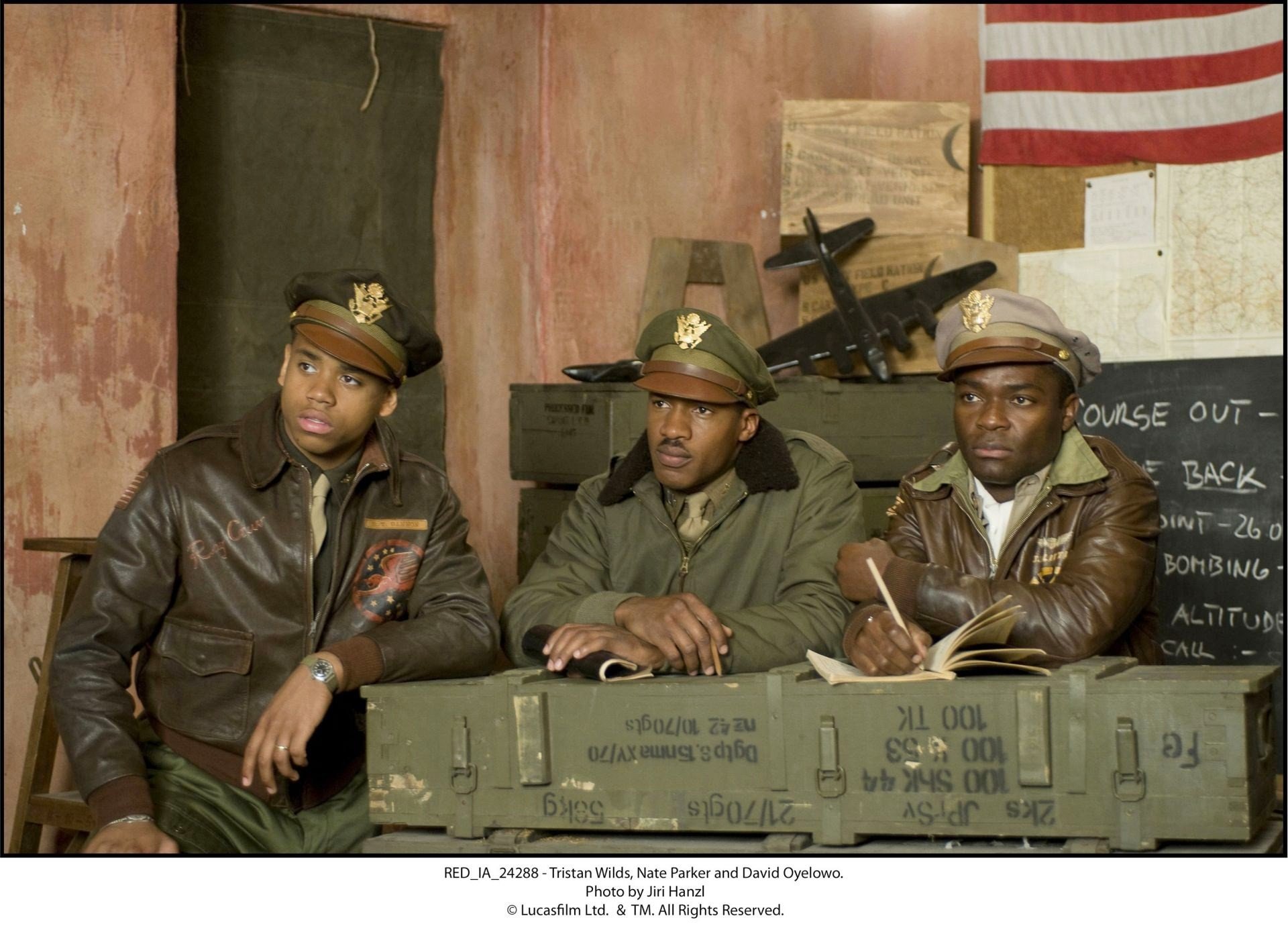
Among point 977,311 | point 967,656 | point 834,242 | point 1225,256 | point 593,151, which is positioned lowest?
point 967,656

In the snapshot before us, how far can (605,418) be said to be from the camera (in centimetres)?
528

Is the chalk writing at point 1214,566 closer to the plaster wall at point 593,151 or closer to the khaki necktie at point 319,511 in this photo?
the plaster wall at point 593,151

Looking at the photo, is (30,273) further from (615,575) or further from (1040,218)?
(1040,218)

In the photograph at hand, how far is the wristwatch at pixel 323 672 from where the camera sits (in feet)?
10.2

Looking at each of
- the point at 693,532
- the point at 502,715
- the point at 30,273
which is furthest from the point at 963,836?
the point at 30,273

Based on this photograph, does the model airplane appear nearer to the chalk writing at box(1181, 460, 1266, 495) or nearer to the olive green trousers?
the chalk writing at box(1181, 460, 1266, 495)

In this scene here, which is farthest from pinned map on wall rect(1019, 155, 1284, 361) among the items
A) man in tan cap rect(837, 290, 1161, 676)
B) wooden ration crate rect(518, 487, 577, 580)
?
wooden ration crate rect(518, 487, 577, 580)

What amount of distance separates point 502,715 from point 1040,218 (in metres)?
3.86

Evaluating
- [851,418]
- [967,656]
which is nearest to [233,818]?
[967,656]

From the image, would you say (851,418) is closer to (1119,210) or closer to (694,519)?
(1119,210)

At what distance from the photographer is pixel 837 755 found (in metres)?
2.71

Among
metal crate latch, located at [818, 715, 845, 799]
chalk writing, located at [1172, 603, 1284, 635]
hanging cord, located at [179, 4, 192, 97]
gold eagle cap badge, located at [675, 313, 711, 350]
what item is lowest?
chalk writing, located at [1172, 603, 1284, 635]

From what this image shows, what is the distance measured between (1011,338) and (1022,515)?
452 millimetres

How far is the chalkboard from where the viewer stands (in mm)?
5152
